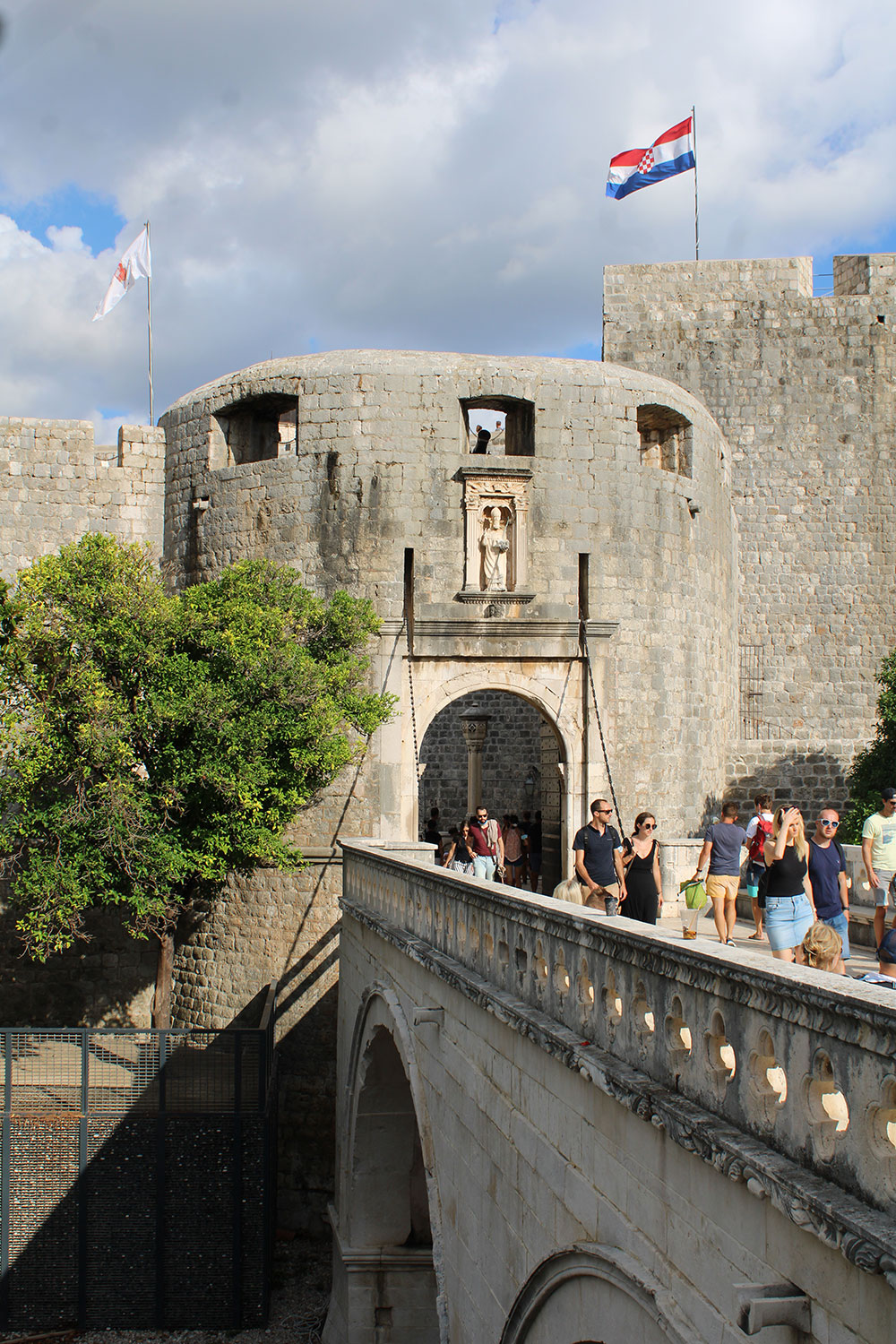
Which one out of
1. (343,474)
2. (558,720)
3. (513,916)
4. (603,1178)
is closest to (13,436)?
(343,474)

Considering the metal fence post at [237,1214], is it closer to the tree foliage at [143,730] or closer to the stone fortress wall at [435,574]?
the stone fortress wall at [435,574]

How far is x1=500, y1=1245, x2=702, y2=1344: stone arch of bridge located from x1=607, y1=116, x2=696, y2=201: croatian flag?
17809 mm

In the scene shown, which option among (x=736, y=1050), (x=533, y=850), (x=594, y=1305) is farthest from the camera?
(x=533, y=850)

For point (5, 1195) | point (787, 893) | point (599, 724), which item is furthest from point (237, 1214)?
point (787, 893)

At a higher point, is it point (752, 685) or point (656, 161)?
point (656, 161)

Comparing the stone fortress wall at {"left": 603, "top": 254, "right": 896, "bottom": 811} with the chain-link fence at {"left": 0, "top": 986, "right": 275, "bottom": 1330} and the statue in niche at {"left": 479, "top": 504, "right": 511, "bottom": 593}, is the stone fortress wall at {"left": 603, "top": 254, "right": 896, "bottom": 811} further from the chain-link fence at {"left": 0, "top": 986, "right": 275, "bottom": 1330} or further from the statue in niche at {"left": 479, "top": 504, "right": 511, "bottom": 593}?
the chain-link fence at {"left": 0, "top": 986, "right": 275, "bottom": 1330}

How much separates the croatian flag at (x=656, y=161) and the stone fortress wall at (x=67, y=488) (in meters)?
8.99

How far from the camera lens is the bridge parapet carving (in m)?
2.82

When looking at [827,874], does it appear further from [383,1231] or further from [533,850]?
[533,850]

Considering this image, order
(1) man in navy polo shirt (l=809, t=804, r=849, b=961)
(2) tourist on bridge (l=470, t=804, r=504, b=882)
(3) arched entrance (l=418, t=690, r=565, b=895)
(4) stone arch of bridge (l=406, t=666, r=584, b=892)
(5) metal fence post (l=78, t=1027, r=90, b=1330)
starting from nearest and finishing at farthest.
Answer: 1. (1) man in navy polo shirt (l=809, t=804, r=849, b=961)
2. (2) tourist on bridge (l=470, t=804, r=504, b=882)
3. (5) metal fence post (l=78, t=1027, r=90, b=1330)
4. (4) stone arch of bridge (l=406, t=666, r=584, b=892)
5. (3) arched entrance (l=418, t=690, r=565, b=895)

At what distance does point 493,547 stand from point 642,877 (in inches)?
299

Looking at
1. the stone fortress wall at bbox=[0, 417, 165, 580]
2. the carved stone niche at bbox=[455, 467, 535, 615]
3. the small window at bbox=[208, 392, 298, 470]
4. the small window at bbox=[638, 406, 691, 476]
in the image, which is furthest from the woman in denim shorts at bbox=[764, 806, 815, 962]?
the stone fortress wall at bbox=[0, 417, 165, 580]

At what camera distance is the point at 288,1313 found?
1352cm

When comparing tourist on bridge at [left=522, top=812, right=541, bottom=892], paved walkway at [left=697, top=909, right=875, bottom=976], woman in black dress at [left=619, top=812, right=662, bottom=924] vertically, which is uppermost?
woman in black dress at [left=619, top=812, right=662, bottom=924]
